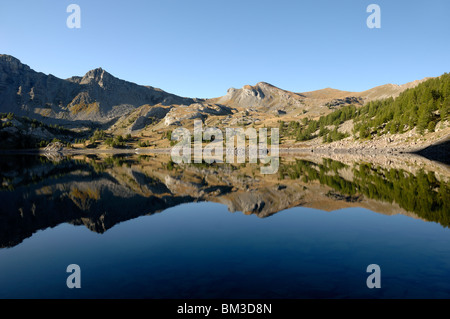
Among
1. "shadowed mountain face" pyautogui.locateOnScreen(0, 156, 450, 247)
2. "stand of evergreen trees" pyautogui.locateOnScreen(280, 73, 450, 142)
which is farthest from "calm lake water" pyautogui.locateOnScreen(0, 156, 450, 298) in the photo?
"stand of evergreen trees" pyautogui.locateOnScreen(280, 73, 450, 142)

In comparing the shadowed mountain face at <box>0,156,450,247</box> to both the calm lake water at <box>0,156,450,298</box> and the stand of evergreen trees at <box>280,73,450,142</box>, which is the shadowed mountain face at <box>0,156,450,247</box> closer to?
the calm lake water at <box>0,156,450,298</box>

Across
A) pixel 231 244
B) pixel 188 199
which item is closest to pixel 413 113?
pixel 188 199

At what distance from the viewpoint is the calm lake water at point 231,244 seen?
12.9 m

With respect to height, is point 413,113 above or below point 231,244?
above

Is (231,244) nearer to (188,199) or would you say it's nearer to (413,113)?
(188,199)

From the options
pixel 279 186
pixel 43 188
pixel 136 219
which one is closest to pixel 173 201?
pixel 136 219

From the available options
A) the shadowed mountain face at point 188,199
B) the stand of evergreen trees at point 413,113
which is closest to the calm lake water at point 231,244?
the shadowed mountain face at point 188,199

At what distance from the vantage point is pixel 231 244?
19062mm

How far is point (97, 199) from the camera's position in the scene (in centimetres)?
3597

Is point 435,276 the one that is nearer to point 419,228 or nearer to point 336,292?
point 336,292

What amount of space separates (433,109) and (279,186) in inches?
4894

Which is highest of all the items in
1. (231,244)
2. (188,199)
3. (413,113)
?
(413,113)

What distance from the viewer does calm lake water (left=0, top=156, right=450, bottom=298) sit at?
1293 cm

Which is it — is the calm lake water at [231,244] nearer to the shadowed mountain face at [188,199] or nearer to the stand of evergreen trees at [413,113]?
the shadowed mountain face at [188,199]
